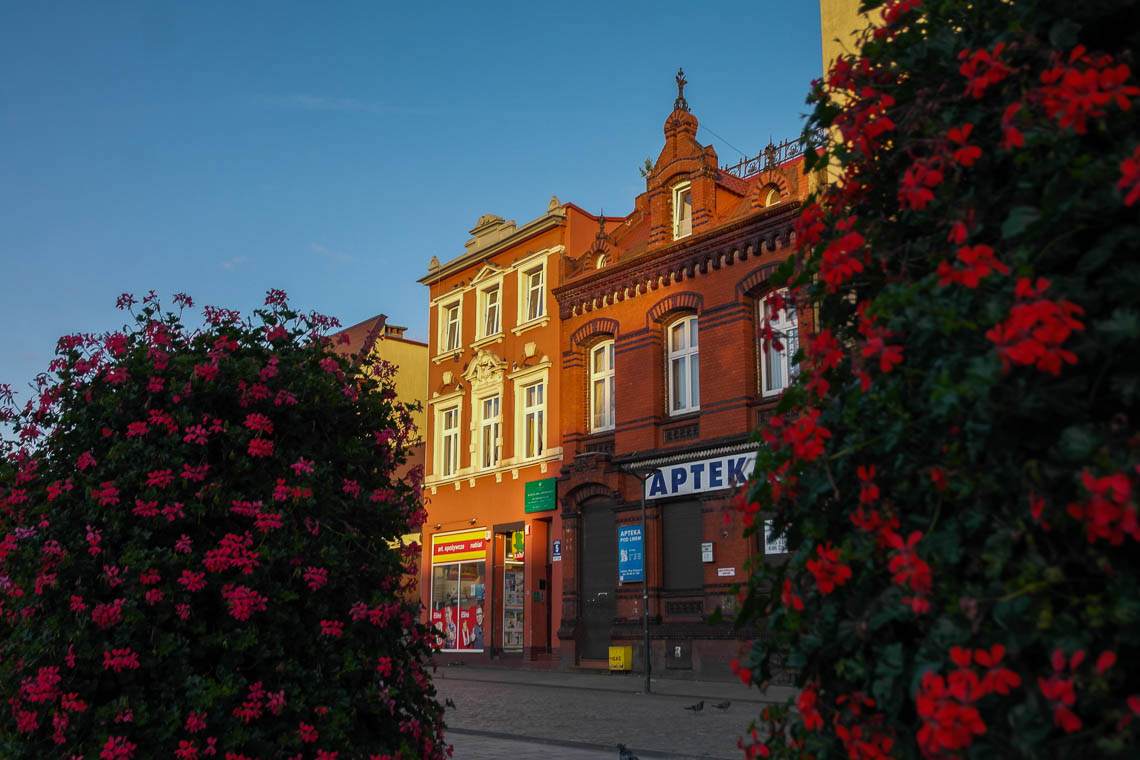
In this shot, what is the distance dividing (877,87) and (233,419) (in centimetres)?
410

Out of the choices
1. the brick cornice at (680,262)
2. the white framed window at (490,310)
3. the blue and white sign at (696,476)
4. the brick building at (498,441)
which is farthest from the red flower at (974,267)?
the white framed window at (490,310)

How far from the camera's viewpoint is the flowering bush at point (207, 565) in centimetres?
495

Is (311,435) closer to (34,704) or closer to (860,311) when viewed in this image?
(34,704)

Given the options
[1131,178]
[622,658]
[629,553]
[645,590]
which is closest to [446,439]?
[629,553]

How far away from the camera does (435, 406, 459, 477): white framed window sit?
3178cm

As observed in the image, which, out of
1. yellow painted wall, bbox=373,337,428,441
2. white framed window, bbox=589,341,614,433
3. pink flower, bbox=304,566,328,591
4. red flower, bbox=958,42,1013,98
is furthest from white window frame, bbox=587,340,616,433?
red flower, bbox=958,42,1013,98

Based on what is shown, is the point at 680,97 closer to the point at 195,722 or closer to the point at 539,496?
the point at 539,496

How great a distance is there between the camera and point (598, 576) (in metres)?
25.2

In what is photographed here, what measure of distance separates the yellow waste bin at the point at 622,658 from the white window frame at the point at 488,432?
7.70 meters

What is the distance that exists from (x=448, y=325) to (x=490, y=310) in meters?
2.44

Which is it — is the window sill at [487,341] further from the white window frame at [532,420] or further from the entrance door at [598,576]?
the entrance door at [598,576]

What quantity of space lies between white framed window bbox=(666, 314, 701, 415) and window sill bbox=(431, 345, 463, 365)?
930 cm

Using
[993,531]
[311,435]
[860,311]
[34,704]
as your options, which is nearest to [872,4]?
[860,311]

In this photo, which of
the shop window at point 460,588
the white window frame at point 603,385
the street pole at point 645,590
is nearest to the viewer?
the street pole at point 645,590
